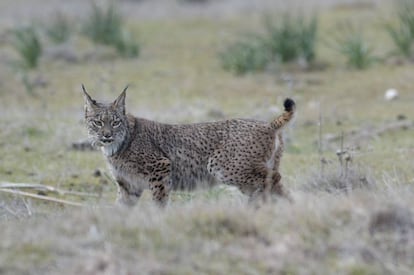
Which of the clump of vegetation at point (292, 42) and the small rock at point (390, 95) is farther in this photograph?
the clump of vegetation at point (292, 42)

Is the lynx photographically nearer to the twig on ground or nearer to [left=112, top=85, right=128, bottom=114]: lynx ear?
[left=112, top=85, right=128, bottom=114]: lynx ear

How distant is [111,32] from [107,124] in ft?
39.1

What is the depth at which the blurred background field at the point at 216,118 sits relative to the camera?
694 cm

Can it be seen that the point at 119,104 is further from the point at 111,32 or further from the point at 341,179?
the point at 111,32

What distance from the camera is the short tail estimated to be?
939 centimetres

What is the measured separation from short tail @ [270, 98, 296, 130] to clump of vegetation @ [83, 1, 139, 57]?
453 inches

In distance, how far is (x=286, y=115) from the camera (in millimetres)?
9492

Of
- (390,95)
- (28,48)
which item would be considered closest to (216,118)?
(390,95)

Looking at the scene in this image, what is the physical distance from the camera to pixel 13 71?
62.7 ft

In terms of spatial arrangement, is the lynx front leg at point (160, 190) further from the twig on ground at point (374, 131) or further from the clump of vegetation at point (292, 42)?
the clump of vegetation at point (292, 42)

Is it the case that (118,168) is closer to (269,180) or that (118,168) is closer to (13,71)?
(269,180)

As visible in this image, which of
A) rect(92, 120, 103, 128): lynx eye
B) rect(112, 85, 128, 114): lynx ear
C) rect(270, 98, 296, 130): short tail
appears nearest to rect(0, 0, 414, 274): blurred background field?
rect(270, 98, 296, 130): short tail

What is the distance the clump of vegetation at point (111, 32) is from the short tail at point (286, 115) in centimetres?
1151

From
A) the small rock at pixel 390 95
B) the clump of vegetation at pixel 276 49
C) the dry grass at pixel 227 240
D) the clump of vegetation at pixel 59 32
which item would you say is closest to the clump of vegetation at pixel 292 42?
the clump of vegetation at pixel 276 49
